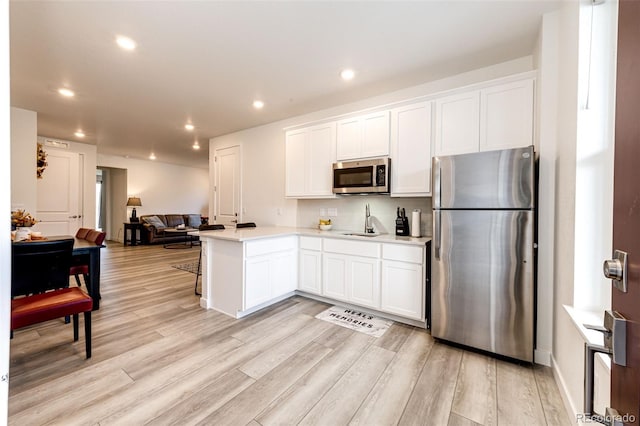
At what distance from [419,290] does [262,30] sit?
276cm

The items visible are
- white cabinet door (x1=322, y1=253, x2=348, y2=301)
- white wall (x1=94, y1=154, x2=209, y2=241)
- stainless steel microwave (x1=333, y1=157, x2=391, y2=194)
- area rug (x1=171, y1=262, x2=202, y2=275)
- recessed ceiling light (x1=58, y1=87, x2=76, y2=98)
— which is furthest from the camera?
white wall (x1=94, y1=154, x2=209, y2=241)

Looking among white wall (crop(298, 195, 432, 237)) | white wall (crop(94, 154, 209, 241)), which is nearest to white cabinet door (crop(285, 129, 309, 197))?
white wall (crop(298, 195, 432, 237))

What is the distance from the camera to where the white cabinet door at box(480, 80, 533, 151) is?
7.39 ft

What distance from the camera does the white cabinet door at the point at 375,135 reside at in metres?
3.06

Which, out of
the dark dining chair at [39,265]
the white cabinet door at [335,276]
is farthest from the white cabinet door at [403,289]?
Result: the dark dining chair at [39,265]

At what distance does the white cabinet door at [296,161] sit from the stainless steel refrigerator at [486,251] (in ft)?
6.36

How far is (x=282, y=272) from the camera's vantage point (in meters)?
3.37

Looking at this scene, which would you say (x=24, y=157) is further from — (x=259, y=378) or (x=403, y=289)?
(x=403, y=289)

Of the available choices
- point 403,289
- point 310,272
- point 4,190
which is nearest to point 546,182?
point 403,289

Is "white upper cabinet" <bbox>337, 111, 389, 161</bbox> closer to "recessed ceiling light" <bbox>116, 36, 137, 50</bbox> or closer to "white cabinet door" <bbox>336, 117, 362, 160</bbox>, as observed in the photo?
"white cabinet door" <bbox>336, 117, 362, 160</bbox>

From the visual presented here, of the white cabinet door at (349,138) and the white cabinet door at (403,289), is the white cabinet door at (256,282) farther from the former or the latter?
the white cabinet door at (349,138)

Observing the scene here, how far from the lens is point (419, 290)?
2627 millimetres

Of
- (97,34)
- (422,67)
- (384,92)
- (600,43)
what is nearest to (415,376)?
(600,43)

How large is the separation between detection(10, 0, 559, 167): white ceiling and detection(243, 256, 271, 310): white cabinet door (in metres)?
2.13
